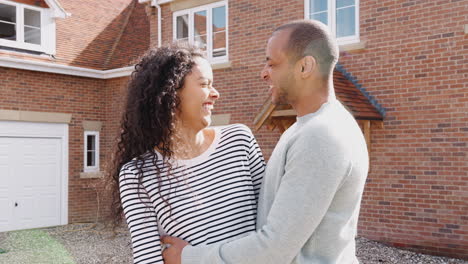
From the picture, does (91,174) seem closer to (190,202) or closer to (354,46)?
(354,46)

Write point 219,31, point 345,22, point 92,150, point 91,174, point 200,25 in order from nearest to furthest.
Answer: point 345,22 → point 219,31 → point 200,25 → point 91,174 → point 92,150

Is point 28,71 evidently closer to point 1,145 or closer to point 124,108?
point 1,145

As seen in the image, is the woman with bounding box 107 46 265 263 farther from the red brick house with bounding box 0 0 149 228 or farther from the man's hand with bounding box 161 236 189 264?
the red brick house with bounding box 0 0 149 228

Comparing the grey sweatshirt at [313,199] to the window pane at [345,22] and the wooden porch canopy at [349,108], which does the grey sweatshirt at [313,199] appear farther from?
A: the window pane at [345,22]

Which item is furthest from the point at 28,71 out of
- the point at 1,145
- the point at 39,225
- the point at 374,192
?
the point at 374,192

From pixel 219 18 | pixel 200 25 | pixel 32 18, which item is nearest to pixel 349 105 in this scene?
pixel 219 18

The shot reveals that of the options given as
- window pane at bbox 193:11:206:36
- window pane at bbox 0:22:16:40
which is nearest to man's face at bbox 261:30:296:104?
window pane at bbox 193:11:206:36

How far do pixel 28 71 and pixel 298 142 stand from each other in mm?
11599

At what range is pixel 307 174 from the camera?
1523mm

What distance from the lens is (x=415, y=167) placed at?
8.04 metres

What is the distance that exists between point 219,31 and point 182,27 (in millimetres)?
1210

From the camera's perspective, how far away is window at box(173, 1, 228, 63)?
426 inches

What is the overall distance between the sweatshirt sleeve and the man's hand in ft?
1.24

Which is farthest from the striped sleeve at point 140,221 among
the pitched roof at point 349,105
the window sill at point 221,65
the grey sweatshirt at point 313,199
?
the window sill at point 221,65
